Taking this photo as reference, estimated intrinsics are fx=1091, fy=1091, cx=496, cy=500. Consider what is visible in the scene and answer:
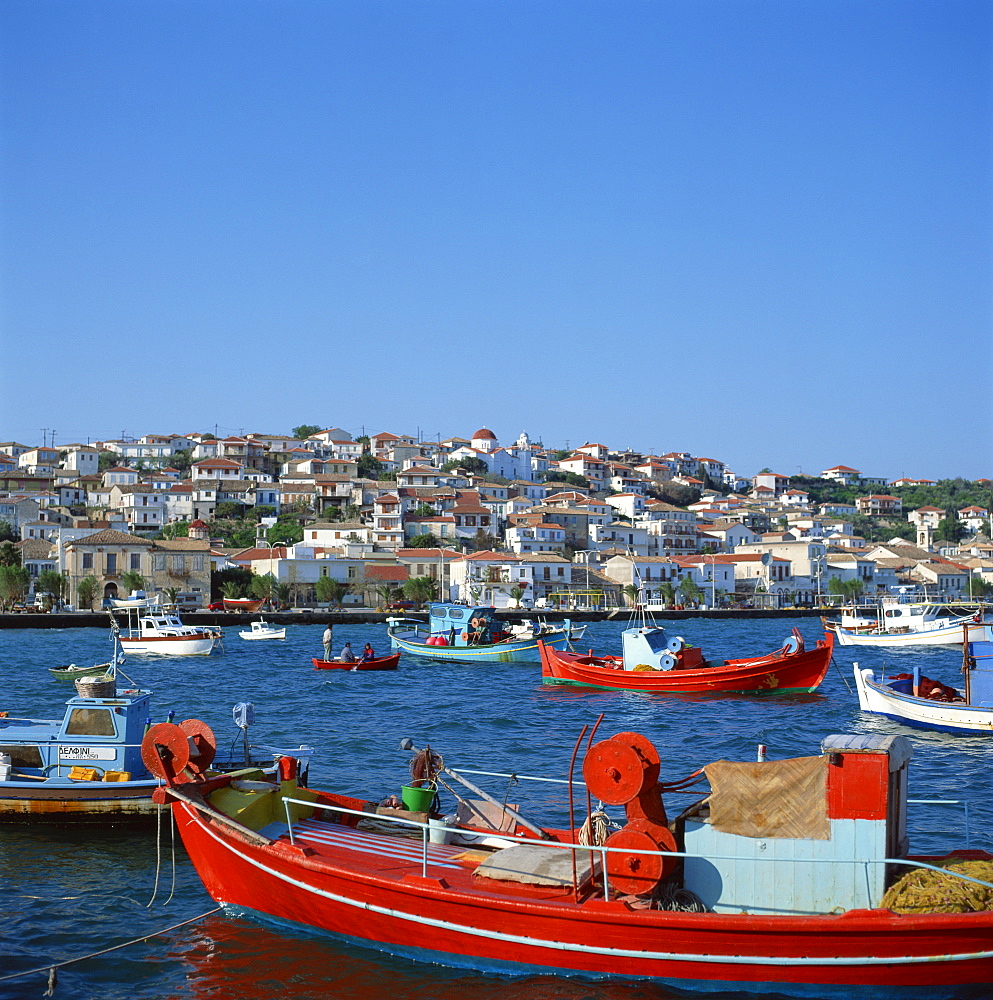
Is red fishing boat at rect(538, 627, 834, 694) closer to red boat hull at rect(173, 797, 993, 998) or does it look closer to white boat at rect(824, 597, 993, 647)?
white boat at rect(824, 597, 993, 647)

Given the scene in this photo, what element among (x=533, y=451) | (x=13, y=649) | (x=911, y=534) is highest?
(x=533, y=451)

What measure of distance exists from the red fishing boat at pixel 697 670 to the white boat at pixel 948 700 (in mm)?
5915

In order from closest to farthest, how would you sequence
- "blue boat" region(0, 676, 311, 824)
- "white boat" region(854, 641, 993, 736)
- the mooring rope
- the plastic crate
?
the mooring rope → "blue boat" region(0, 676, 311, 824) → the plastic crate → "white boat" region(854, 641, 993, 736)

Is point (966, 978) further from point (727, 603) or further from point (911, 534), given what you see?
point (911, 534)

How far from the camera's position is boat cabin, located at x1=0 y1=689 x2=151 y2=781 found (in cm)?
1495

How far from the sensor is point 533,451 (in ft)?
519

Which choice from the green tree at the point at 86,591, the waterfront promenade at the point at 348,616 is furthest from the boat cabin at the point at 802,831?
the green tree at the point at 86,591

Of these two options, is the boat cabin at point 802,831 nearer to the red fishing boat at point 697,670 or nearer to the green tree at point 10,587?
the red fishing boat at point 697,670

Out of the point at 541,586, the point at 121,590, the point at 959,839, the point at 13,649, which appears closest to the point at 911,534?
the point at 541,586

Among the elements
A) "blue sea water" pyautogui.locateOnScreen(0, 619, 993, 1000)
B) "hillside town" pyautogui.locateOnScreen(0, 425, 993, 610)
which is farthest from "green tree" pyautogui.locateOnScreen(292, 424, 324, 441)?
"blue sea water" pyautogui.locateOnScreen(0, 619, 993, 1000)

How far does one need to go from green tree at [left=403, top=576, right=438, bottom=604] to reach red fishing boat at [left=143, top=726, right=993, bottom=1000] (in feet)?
231

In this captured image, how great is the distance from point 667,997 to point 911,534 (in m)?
145

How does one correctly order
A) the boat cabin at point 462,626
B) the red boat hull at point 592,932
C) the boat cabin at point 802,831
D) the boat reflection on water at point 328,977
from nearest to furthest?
1. the red boat hull at point 592,932
2. the boat cabin at point 802,831
3. the boat reflection on water at point 328,977
4. the boat cabin at point 462,626

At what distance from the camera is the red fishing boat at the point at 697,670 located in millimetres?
31266
